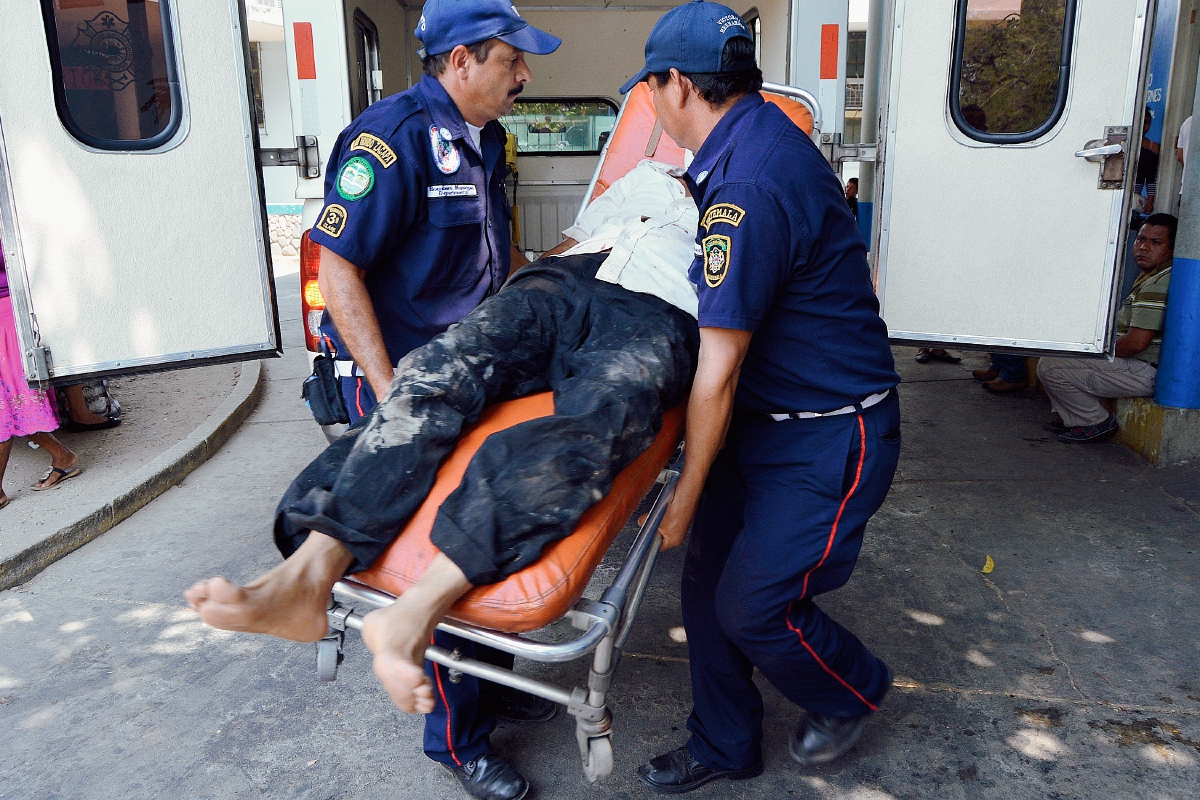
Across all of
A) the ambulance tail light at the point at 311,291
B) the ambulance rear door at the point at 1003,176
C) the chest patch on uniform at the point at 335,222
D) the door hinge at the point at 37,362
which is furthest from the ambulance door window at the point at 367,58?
the ambulance rear door at the point at 1003,176

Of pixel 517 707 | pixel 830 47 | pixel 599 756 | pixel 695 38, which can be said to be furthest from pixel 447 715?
pixel 830 47

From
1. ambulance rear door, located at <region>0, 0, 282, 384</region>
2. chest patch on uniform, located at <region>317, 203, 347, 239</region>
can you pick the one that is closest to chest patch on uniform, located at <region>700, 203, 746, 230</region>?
chest patch on uniform, located at <region>317, 203, 347, 239</region>

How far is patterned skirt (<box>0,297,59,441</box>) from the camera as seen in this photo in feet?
11.9

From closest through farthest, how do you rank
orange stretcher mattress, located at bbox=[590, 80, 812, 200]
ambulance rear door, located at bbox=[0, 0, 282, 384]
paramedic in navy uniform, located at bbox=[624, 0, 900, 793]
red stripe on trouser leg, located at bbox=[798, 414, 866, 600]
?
paramedic in navy uniform, located at bbox=[624, 0, 900, 793], red stripe on trouser leg, located at bbox=[798, 414, 866, 600], ambulance rear door, located at bbox=[0, 0, 282, 384], orange stretcher mattress, located at bbox=[590, 80, 812, 200]

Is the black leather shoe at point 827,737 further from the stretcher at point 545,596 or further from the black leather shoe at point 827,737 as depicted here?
the stretcher at point 545,596

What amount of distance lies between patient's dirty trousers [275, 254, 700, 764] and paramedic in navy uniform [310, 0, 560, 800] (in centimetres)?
6

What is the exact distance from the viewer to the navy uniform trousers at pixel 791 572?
181cm

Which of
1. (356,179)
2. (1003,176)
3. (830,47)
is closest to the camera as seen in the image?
(356,179)

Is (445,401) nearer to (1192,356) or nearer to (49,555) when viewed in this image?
(49,555)

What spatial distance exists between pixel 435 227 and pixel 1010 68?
212 centimetres

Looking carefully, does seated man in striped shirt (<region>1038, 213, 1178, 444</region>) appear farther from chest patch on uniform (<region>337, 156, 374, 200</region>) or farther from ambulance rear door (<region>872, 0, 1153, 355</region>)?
chest patch on uniform (<region>337, 156, 374, 200</region>)

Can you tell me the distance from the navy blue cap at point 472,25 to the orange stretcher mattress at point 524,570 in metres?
0.94

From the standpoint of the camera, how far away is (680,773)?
6.65ft

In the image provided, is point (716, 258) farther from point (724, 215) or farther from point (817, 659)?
point (817, 659)
